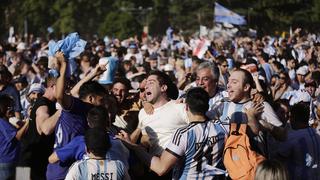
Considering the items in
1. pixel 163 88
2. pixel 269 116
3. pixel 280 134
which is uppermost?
pixel 163 88

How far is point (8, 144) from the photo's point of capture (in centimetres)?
926

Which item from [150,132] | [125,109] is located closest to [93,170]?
[150,132]

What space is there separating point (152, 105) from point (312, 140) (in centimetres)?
161

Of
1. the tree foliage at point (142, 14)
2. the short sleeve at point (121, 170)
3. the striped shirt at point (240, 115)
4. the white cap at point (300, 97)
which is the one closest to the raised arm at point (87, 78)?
the striped shirt at point (240, 115)

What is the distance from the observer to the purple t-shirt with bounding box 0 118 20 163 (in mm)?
9227

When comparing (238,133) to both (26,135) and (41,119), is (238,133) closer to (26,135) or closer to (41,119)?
(41,119)

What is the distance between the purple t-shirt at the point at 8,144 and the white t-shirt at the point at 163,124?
1824 millimetres

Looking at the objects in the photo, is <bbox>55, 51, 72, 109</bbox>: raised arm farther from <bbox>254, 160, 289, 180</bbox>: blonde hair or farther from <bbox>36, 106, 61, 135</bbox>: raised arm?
<bbox>254, 160, 289, 180</bbox>: blonde hair

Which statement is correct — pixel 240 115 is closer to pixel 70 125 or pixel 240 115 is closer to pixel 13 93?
pixel 70 125

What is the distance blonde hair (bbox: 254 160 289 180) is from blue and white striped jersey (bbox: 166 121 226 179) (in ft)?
3.28

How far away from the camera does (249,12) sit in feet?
262

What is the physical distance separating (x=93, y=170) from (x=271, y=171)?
1.44 metres

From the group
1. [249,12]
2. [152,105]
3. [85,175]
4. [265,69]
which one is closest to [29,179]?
[152,105]

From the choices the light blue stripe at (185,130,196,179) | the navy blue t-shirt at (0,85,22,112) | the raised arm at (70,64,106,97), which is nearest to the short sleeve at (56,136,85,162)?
the light blue stripe at (185,130,196,179)
